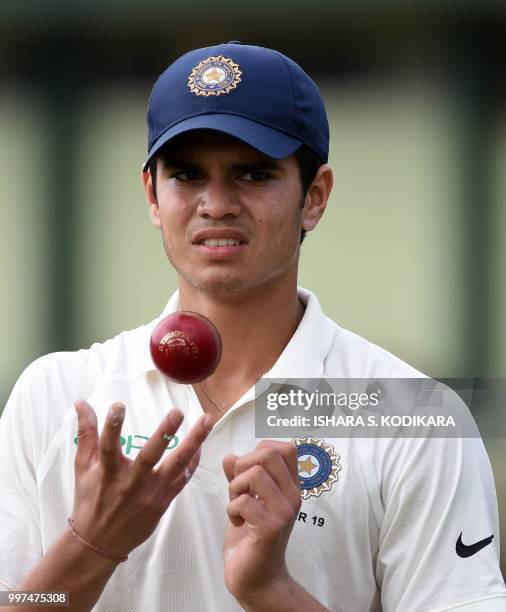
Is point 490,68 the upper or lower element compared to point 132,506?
upper

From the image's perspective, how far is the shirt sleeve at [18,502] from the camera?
282cm

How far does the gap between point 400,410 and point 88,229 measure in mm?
3561

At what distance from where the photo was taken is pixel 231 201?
2834mm

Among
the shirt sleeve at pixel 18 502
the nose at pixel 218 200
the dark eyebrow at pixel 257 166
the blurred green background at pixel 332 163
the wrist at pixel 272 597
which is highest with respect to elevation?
the blurred green background at pixel 332 163

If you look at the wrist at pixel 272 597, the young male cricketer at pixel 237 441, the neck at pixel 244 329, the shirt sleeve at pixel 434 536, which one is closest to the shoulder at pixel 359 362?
the young male cricketer at pixel 237 441

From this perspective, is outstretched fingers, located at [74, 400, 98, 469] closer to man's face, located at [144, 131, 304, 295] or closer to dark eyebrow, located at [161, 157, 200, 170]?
man's face, located at [144, 131, 304, 295]

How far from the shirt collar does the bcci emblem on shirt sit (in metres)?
0.18

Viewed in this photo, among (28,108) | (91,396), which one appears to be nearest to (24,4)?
(28,108)

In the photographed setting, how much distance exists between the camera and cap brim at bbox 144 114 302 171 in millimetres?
2826

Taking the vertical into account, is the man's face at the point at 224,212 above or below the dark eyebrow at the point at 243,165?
below

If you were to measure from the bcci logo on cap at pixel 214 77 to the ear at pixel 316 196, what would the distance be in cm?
31

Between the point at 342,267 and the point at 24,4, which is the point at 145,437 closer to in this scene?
the point at 342,267

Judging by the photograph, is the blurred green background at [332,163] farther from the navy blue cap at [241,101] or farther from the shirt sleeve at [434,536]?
the shirt sleeve at [434,536]

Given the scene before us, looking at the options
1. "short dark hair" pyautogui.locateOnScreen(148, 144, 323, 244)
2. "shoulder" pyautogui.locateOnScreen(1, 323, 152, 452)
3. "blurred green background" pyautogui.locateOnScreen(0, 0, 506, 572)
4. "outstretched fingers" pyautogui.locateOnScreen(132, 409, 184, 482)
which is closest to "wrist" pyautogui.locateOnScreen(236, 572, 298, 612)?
"outstretched fingers" pyautogui.locateOnScreen(132, 409, 184, 482)
